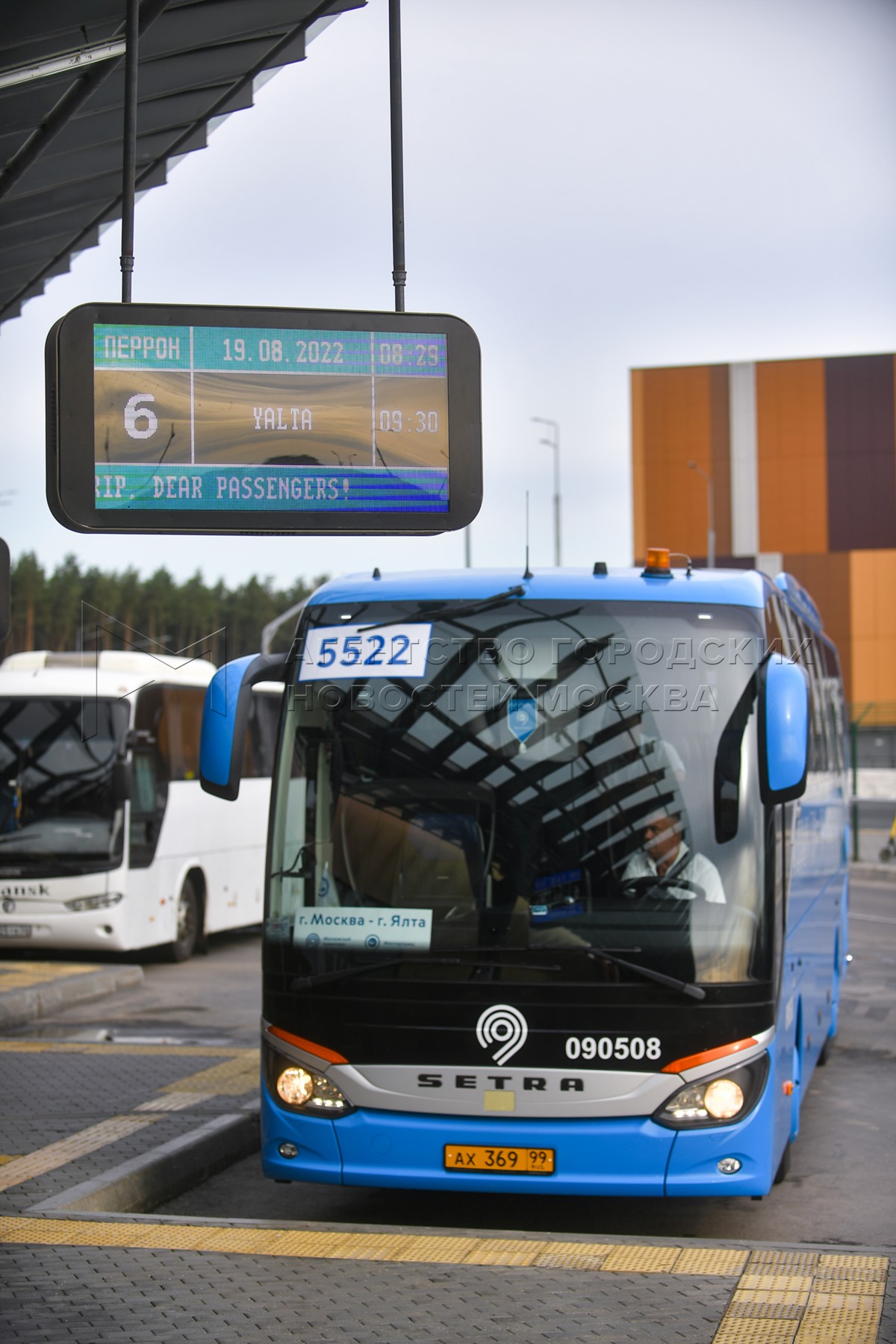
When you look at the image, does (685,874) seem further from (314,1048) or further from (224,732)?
(224,732)

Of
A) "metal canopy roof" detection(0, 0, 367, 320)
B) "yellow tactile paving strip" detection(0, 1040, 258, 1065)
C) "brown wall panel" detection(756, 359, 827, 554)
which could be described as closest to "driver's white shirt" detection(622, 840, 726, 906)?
"metal canopy roof" detection(0, 0, 367, 320)

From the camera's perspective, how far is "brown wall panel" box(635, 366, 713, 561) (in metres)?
64.1

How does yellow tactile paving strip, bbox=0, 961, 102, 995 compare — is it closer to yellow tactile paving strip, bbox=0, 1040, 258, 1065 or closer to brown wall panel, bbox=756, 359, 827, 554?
yellow tactile paving strip, bbox=0, 1040, 258, 1065

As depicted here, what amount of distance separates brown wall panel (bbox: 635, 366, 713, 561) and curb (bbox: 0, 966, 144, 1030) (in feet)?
166

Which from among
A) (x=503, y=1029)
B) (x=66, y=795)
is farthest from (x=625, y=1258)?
(x=66, y=795)

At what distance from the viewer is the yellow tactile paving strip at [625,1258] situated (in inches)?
192

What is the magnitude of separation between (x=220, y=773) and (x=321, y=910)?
74 centimetres

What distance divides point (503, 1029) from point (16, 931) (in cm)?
1107

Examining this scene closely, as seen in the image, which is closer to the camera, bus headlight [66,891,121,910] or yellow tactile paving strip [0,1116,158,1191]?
yellow tactile paving strip [0,1116,158,1191]

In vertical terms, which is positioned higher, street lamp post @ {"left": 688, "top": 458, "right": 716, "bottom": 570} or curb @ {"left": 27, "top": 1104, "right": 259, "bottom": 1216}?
street lamp post @ {"left": 688, "top": 458, "right": 716, "bottom": 570}

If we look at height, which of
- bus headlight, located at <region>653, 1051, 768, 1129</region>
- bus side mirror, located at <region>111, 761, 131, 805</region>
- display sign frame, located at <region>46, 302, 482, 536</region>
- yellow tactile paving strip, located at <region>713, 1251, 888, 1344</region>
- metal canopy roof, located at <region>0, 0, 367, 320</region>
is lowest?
yellow tactile paving strip, located at <region>713, 1251, 888, 1344</region>

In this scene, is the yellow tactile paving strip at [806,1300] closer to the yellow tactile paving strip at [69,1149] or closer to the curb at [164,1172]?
the curb at [164,1172]

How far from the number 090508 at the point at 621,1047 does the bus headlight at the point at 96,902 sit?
35.3 feet

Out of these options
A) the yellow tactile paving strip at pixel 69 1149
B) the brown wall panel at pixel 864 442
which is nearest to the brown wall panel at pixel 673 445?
the brown wall panel at pixel 864 442
